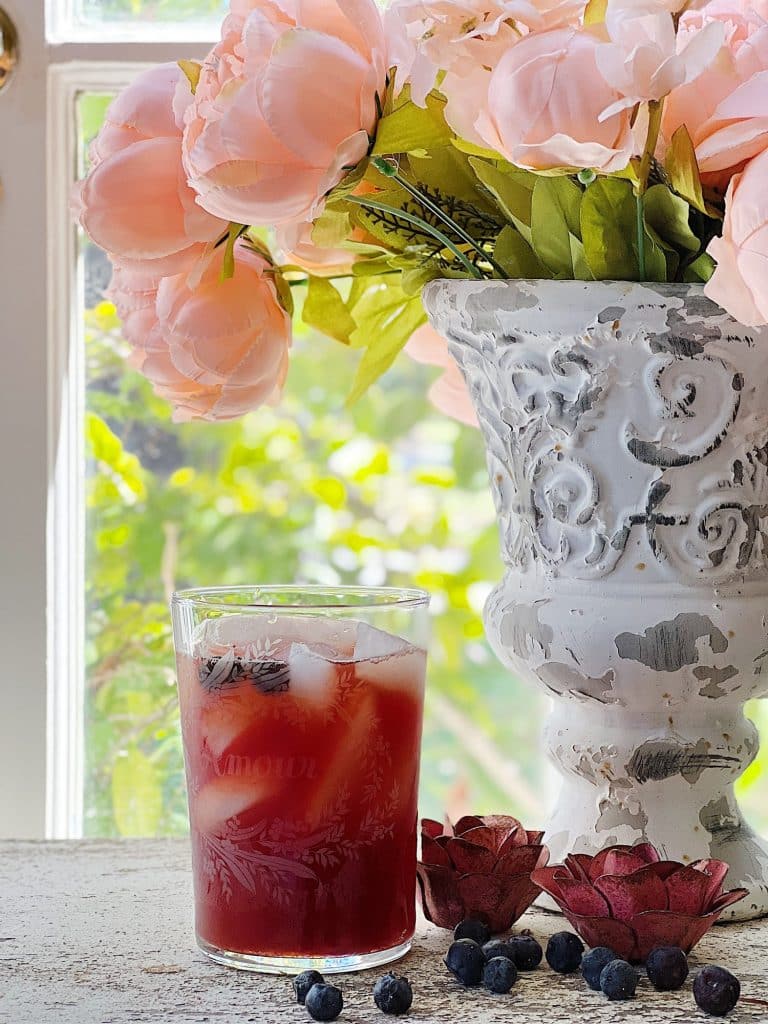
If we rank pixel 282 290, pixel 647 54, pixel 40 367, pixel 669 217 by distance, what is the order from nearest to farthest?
1. pixel 647 54
2. pixel 669 217
3. pixel 282 290
4. pixel 40 367

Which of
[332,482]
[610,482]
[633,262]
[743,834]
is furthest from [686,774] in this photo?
[332,482]

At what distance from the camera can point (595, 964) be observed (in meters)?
0.58

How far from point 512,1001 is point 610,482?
247 mm

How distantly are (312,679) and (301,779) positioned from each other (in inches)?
1.8

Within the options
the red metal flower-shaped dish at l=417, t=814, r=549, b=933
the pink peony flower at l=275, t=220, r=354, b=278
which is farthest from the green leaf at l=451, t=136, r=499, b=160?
the red metal flower-shaped dish at l=417, t=814, r=549, b=933

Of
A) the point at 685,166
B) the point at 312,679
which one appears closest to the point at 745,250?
the point at 685,166

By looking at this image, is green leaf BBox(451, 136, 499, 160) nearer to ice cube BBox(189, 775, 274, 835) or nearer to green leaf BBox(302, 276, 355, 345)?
green leaf BBox(302, 276, 355, 345)

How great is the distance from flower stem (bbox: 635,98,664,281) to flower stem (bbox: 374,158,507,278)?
0.27 ft

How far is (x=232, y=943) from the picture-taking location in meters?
0.61

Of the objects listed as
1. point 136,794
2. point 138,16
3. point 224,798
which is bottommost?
point 136,794

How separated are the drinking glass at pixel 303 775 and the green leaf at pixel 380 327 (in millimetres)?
206

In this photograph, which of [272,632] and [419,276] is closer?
[272,632]

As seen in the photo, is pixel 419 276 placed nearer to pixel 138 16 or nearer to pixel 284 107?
pixel 284 107

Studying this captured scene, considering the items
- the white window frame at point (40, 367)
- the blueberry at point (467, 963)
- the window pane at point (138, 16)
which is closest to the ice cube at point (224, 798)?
the blueberry at point (467, 963)
